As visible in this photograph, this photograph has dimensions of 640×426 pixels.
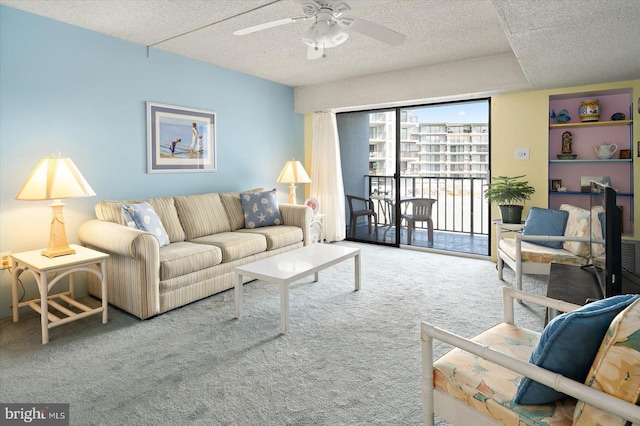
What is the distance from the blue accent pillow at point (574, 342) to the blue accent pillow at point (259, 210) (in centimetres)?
362

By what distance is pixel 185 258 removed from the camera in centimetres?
323

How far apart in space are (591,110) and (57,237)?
17.0ft

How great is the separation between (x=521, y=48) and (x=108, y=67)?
11.7ft

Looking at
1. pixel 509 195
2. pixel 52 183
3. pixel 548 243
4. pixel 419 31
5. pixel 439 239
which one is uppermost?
pixel 419 31

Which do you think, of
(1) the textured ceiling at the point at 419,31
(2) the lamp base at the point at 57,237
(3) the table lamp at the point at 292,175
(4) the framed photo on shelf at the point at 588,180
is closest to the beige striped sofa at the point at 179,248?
(2) the lamp base at the point at 57,237

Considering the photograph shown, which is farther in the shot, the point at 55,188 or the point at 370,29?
the point at 55,188

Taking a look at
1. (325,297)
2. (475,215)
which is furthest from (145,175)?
(475,215)

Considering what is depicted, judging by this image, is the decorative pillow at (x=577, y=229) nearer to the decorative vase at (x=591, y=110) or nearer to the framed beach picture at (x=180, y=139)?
the decorative vase at (x=591, y=110)

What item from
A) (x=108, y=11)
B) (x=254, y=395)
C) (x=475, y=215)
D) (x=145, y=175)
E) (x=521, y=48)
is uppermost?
(x=108, y=11)

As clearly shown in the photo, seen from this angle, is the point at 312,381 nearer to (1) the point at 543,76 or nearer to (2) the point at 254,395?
(2) the point at 254,395

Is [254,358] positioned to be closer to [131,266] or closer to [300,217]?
[131,266]

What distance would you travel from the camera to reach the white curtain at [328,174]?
589 cm

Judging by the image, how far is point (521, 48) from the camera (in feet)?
9.60

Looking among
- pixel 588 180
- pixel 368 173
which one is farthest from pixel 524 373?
pixel 368 173
